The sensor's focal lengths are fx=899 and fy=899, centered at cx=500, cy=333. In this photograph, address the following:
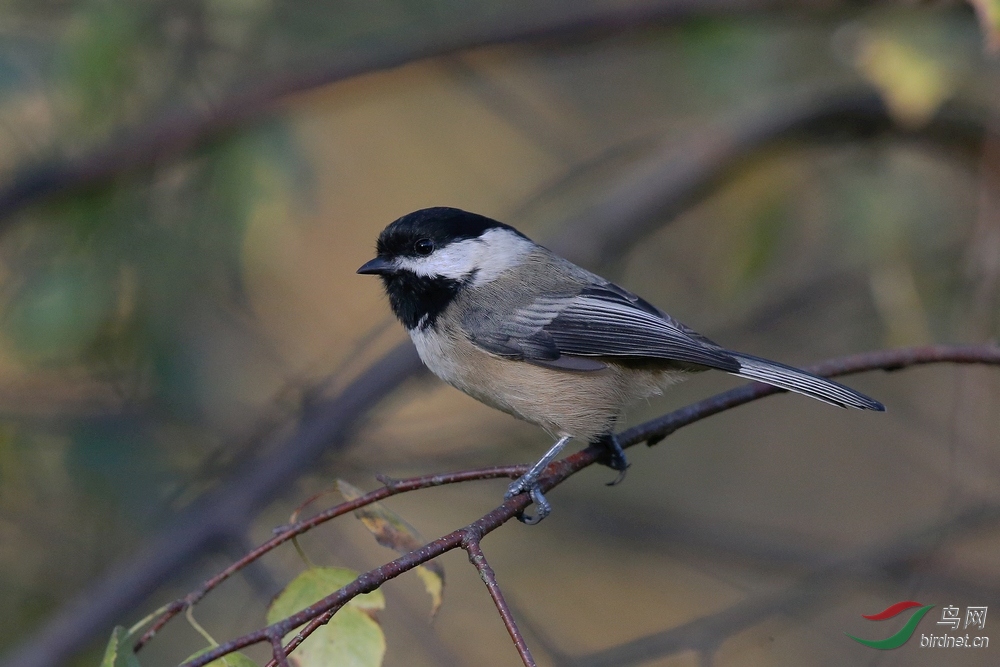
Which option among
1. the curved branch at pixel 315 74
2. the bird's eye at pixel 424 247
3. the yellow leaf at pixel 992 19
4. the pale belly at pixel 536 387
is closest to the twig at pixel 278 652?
the pale belly at pixel 536 387

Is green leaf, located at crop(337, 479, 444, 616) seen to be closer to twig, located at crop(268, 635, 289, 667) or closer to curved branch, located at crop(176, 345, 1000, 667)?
curved branch, located at crop(176, 345, 1000, 667)

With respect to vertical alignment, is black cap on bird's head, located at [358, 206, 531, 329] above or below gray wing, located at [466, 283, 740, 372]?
above

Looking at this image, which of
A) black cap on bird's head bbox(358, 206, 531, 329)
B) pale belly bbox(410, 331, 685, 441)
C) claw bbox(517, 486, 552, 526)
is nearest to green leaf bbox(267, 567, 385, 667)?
claw bbox(517, 486, 552, 526)

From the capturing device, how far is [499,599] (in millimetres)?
1403

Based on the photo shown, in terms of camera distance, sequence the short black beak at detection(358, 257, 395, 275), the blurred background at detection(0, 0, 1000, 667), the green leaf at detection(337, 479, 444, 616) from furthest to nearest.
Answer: the blurred background at detection(0, 0, 1000, 667) → the short black beak at detection(358, 257, 395, 275) → the green leaf at detection(337, 479, 444, 616)

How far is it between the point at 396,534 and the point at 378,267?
0.88m

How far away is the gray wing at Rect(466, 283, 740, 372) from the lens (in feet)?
7.46

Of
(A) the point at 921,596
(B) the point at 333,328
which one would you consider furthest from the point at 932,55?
(B) the point at 333,328

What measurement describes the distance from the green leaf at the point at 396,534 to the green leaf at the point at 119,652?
1.42 ft

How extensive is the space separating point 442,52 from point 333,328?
2.17m

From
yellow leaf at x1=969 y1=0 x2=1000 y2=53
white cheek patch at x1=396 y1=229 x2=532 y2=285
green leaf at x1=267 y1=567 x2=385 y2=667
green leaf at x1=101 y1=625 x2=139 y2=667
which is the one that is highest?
yellow leaf at x1=969 y1=0 x2=1000 y2=53

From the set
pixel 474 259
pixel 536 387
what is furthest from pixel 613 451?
pixel 474 259

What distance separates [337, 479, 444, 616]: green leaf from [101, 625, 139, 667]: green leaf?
0.43m

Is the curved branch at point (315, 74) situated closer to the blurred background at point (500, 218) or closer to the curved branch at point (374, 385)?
the blurred background at point (500, 218)
